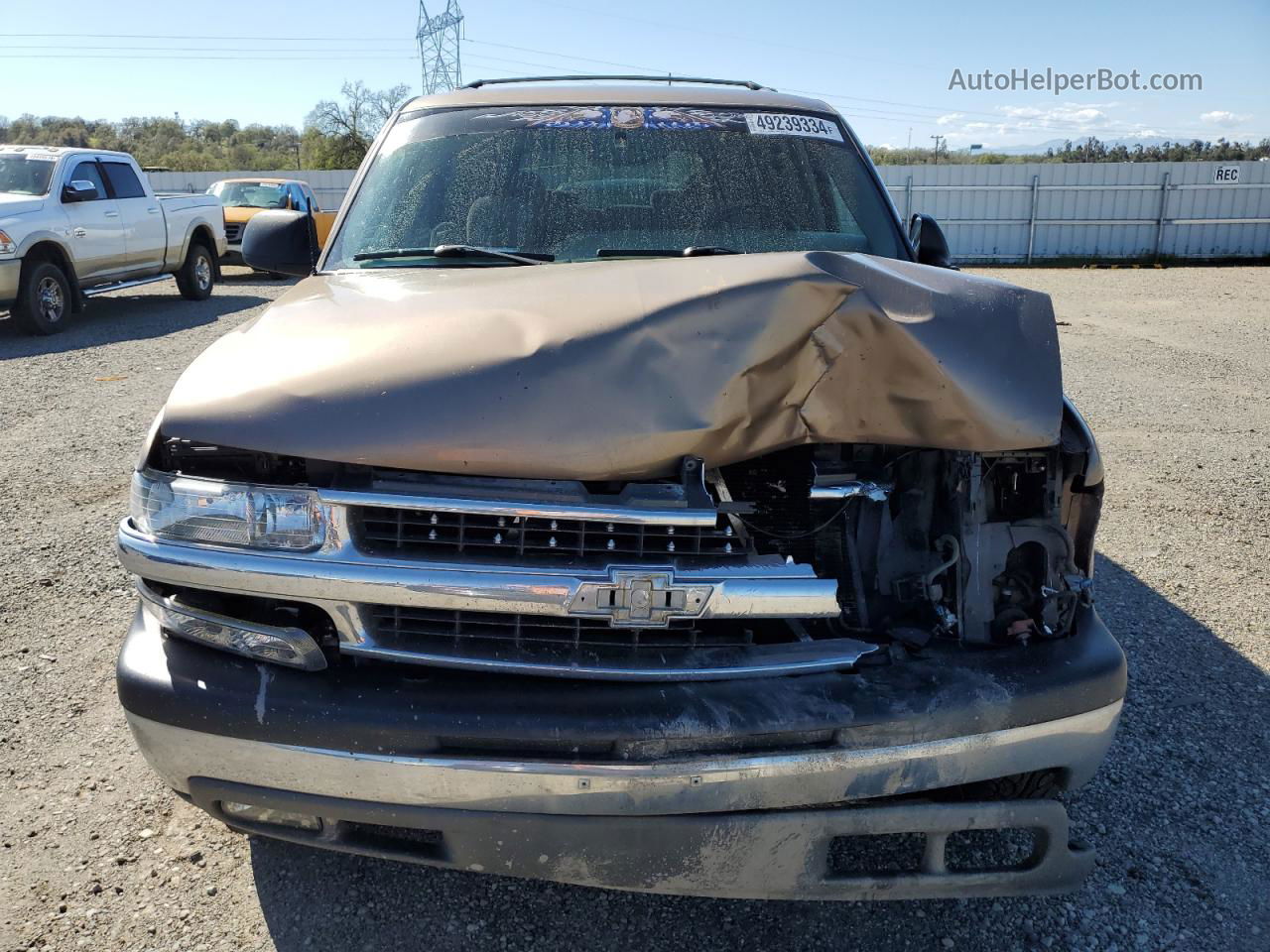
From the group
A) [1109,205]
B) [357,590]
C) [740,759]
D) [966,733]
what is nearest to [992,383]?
[966,733]

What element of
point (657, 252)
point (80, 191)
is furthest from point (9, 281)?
point (657, 252)

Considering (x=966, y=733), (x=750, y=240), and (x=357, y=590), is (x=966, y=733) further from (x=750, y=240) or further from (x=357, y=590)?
(x=750, y=240)

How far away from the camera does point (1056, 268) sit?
869 inches

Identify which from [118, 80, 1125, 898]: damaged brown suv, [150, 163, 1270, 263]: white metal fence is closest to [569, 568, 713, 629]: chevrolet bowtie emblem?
[118, 80, 1125, 898]: damaged brown suv

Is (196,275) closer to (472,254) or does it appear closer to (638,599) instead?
(472,254)

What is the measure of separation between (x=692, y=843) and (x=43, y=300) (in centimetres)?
1189

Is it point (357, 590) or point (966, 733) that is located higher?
point (357, 590)

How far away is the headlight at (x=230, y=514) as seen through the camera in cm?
206

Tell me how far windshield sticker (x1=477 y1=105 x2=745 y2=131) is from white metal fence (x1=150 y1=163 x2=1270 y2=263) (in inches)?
803

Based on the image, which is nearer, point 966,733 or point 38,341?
point 966,733

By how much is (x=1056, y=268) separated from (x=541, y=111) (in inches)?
827

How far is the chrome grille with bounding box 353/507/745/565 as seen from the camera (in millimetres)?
2049

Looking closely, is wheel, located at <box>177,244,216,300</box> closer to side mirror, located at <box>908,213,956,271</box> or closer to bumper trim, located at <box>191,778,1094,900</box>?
side mirror, located at <box>908,213,956,271</box>

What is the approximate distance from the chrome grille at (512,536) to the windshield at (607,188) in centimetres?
134
